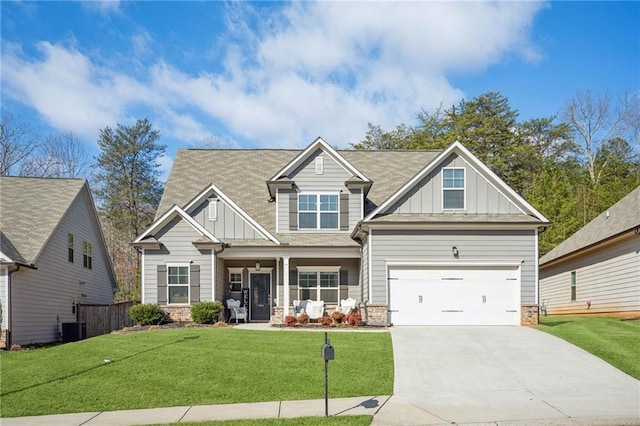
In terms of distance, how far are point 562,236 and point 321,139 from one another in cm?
1589

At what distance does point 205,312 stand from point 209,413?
1169 cm

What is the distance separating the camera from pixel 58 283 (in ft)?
75.3

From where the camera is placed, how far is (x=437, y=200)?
70.5 feet

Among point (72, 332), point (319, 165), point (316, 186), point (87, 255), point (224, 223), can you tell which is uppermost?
point (319, 165)

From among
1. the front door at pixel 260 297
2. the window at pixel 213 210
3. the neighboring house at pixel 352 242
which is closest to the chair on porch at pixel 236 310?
the neighboring house at pixel 352 242

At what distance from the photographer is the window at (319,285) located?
24.5m

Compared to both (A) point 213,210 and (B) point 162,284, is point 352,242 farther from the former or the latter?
(B) point 162,284

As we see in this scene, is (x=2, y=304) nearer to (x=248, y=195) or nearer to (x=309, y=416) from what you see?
(x=248, y=195)

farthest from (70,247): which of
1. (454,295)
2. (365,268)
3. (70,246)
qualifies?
(454,295)

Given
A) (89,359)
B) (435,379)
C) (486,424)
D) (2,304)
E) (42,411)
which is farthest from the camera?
(2,304)

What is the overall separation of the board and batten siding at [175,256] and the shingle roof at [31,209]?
3.56 meters

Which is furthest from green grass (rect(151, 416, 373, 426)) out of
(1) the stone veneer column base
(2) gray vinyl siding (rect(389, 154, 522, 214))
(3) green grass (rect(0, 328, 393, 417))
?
(2) gray vinyl siding (rect(389, 154, 522, 214))

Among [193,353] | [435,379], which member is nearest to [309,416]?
[435,379]

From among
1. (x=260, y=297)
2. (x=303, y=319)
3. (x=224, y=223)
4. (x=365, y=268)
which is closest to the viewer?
(x=303, y=319)
